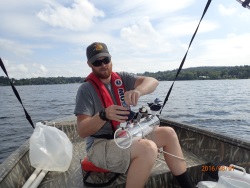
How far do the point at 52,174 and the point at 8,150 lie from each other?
20.2ft

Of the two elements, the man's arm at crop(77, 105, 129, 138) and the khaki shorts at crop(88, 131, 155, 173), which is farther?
the khaki shorts at crop(88, 131, 155, 173)

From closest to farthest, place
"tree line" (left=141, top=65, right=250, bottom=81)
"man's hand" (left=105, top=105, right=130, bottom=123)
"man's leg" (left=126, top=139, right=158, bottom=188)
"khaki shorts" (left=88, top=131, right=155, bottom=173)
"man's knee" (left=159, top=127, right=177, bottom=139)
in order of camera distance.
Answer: "man's hand" (left=105, top=105, right=130, bottom=123), "man's leg" (left=126, top=139, right=158, bottom=188), "khaki shorts" (left=88, top=131, right=155, bottom=173), "man's knee" (left=159, top=127, right=177, bottom=139), "tree line" (left=141, top=65, right=250, bottom=81)

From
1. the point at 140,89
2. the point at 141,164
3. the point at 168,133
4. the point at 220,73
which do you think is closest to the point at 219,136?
the point at 168,133

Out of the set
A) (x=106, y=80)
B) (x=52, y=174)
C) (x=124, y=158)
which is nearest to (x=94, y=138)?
(x=124, y=158)

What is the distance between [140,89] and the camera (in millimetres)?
2830

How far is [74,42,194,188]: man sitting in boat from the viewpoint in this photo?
235 centimetres

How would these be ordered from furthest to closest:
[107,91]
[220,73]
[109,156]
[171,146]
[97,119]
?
1. [220,73]
2. [107,91]
3. [171,146]
4. [109,156]
5. [97,119]

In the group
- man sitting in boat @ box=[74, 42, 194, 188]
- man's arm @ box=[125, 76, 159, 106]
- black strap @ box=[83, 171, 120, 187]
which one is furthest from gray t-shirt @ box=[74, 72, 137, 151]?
man's arm @ box=[125, 76, 159, 106]

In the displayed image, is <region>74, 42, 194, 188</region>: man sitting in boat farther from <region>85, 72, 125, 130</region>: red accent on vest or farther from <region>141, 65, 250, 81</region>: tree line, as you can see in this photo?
<region>141, 65, 250, 81</region>: tree line

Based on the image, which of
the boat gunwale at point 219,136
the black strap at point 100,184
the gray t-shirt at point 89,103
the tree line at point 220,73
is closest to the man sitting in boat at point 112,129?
the gray t-shirt at point 89,103

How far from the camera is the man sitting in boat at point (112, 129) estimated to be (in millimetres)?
2354

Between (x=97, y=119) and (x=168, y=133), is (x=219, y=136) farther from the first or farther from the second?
(x=97, y=119)

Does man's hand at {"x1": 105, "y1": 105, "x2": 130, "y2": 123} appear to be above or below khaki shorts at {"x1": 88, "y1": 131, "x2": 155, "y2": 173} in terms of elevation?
above

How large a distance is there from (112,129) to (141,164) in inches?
22.4
